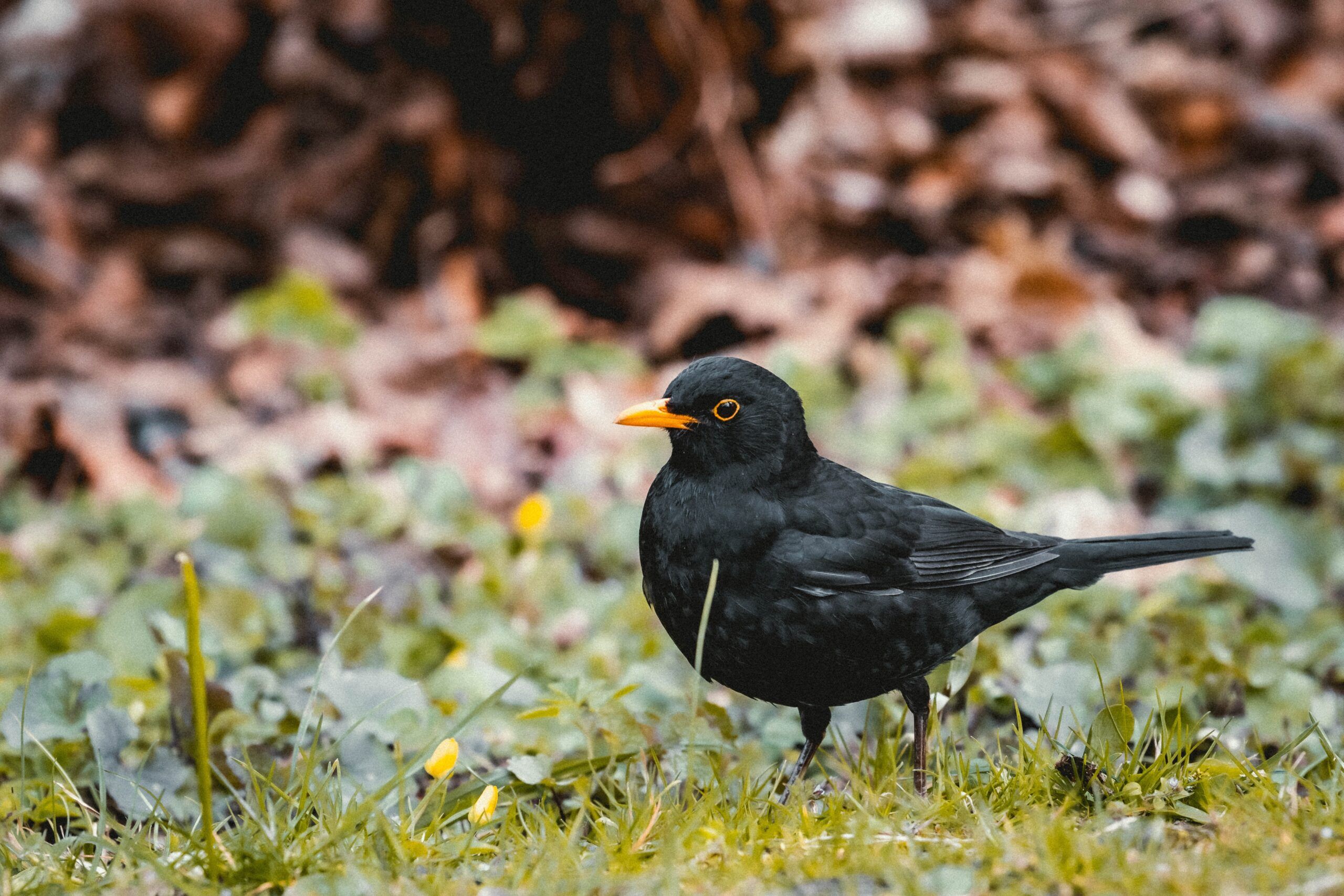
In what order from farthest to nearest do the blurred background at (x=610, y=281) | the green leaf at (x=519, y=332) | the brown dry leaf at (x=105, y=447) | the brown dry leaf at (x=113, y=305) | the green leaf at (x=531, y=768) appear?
the green leaf at (x=519, y=332) < the brown dry leaf at (x=113, y=305) < the brown dry leaf at (x=105, y=447) < the blurred background at (x=610, y=281) < the green leaf at (x=531, y=768)

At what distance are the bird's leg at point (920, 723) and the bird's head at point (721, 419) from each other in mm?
646

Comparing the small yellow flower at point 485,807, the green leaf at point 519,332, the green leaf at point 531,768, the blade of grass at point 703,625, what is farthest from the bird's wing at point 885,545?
the green leaf at point 519,332

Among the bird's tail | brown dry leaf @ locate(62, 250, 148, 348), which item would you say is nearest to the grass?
the bird's tail

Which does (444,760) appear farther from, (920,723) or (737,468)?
(920,723)

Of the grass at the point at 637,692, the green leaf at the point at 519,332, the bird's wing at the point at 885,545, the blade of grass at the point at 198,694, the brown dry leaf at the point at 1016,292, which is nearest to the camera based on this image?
the blade of grass at the point at 198,694

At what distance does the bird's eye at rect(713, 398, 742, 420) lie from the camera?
3.31 m

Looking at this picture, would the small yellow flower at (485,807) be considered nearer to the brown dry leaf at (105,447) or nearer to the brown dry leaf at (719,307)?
the brown dry leaf at (105,447)

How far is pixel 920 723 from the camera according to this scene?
314 cm

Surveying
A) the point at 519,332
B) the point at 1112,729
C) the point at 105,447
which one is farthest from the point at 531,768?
the point at 519,332

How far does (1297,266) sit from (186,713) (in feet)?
20.9

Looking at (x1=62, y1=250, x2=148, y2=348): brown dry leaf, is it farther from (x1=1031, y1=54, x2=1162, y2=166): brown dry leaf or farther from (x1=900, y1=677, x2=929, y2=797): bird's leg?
(x1=1031, y1=54, x2=1162, y2=166): brown dry leaf

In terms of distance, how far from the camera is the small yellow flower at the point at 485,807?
9.42 ft

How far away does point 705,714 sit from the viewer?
341cm

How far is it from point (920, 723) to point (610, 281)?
4.47 meters
